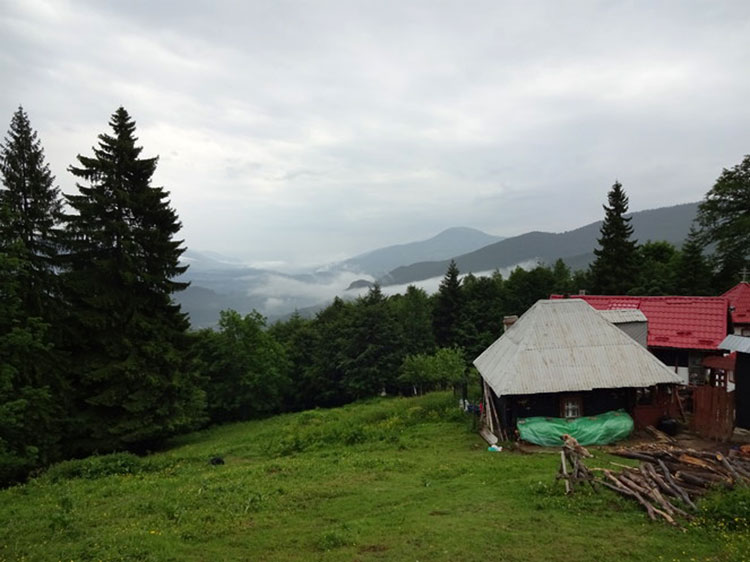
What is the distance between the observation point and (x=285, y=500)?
45.6 feet

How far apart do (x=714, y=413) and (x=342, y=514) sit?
16803mm

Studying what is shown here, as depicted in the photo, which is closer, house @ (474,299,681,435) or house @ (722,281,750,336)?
house @ (474,299,681,435)

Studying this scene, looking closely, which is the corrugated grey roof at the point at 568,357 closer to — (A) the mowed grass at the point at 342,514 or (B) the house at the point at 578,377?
(B) the house at the point at 578,377

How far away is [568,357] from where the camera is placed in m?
21.8

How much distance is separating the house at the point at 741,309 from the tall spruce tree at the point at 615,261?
19.9m

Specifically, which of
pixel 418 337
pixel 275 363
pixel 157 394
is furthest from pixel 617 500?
pixel 418 337

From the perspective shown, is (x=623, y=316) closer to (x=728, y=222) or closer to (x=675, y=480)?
(x=675, y=480)

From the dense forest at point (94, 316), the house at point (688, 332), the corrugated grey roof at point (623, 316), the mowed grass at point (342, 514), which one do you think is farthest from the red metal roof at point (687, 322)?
the mowed grass at point (342, 514)

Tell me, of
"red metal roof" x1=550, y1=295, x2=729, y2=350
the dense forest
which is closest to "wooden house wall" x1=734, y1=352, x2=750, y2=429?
"red metal roof" x1=550, y1=295, x2=729, y2=350

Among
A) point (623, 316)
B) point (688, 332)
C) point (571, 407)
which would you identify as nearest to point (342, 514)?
point (571, 407)

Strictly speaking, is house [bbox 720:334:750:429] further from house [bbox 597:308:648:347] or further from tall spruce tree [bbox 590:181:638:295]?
tall spruce tree [bbox 590:181:638:295]

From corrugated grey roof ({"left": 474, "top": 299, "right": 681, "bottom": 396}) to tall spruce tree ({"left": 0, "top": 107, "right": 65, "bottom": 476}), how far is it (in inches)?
866

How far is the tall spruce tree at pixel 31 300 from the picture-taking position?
860 inches

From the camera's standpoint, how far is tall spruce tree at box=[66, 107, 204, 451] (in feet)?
86.6
